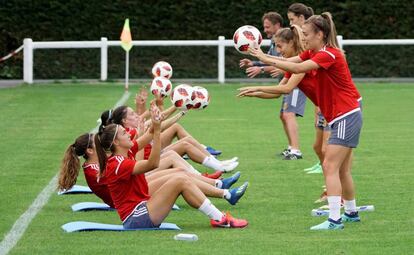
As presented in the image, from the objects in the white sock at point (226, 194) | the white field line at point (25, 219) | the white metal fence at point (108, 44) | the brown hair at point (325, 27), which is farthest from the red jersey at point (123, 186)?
the white metal fence at point (108, 44)

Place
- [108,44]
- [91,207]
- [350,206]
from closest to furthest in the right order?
1. [350,206]
2. [91,207]
3. [108,44]

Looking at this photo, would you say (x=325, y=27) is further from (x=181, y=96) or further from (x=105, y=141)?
(x=105, y=141)

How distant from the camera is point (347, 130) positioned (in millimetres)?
10570

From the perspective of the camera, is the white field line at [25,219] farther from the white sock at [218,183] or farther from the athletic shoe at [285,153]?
the athletic shoe at [285,153]

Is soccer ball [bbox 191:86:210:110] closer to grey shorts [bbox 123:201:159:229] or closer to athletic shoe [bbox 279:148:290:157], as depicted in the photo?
grey shorts [bbox 123:201:159:229]

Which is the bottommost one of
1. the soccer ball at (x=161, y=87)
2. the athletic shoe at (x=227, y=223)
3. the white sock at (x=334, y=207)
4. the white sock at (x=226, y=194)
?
the athletic shoe at (x=227, y=223)

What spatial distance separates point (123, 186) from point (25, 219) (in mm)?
1378

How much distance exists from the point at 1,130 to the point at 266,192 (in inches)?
299

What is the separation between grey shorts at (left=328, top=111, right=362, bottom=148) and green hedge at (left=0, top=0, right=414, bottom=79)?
20021 millimetres

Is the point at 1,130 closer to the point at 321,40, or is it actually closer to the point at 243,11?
the point at 321,40

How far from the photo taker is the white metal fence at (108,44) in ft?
95.5

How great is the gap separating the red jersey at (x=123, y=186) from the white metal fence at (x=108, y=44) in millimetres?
18398

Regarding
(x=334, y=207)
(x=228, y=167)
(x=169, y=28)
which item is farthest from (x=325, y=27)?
(x=169, y=28)

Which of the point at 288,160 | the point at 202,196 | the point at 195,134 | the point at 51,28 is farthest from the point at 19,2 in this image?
the point at 202,196
